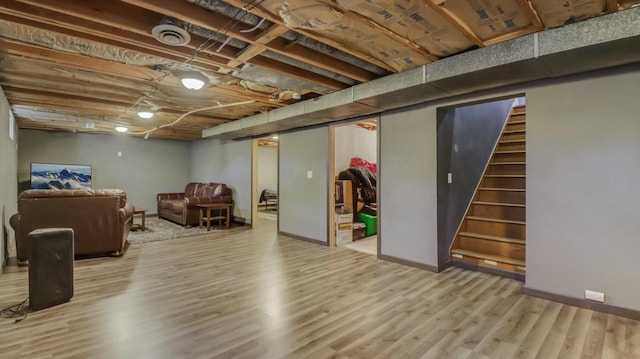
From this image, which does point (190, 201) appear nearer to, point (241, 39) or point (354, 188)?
point (354, 188)

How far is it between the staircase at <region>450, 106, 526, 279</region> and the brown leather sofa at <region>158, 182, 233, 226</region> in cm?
554

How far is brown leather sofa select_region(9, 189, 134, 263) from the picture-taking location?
158 inches

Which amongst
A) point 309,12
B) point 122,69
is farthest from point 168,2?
point 122,69

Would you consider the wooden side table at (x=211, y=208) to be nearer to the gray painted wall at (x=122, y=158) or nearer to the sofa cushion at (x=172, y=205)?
the sofa cushion at (x=172, y=205)

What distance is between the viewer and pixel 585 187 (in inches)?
110

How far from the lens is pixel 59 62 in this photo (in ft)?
9.73

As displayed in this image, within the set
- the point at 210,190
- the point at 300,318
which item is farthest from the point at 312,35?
the point at 210,190

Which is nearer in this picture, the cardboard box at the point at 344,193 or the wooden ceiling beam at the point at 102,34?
the wooden ceiling beam at the point at 102,34

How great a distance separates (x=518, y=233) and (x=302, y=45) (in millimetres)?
3493

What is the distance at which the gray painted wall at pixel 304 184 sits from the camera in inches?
215

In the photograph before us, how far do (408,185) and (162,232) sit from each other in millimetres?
5107

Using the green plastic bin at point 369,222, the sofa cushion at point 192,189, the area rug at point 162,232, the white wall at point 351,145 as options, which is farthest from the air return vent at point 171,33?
the sofa cushion at point 192,189

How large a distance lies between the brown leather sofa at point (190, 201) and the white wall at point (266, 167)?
10.0 ft

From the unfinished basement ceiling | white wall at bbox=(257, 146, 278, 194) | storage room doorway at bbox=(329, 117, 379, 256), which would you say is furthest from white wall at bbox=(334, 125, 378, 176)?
white wall at bbox=(257, 146, 278, 194)
